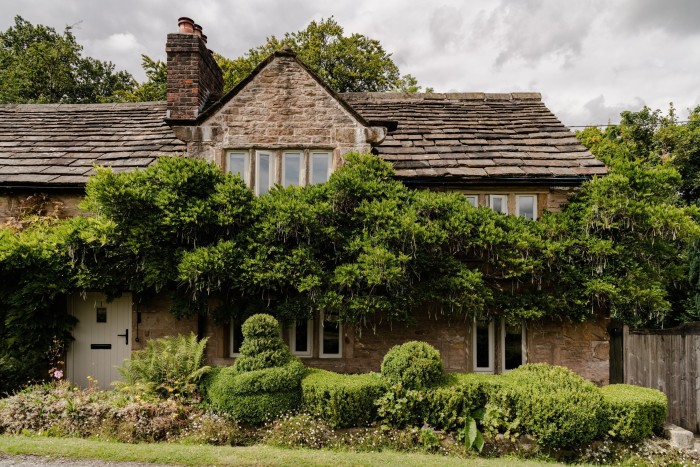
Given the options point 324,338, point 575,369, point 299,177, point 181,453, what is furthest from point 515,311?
point 181,453

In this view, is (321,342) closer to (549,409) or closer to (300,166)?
(300,166)

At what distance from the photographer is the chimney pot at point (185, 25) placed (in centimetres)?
1107

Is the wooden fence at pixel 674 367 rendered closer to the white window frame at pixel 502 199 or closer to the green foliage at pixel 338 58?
the white window frame at pixel 502 199

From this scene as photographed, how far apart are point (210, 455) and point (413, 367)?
3455 mm

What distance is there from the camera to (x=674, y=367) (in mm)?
9406

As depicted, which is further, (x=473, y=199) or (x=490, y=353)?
(x=473, y=199)

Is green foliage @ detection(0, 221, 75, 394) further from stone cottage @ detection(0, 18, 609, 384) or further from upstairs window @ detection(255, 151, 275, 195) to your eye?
upstairs window @ detection(255, 151, 275, 195)

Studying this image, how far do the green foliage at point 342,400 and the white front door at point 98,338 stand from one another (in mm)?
5267

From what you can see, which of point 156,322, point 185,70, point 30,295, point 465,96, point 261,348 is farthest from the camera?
point 465,96

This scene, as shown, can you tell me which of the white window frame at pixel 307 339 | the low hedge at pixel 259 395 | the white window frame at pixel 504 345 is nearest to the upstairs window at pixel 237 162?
the white window frame at pixel 307 339

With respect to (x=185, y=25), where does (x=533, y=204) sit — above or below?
below

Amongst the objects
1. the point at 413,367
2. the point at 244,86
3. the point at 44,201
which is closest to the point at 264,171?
the point at 244,86

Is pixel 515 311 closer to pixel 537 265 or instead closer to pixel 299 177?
pixel 537 265

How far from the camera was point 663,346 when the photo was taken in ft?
32.2
